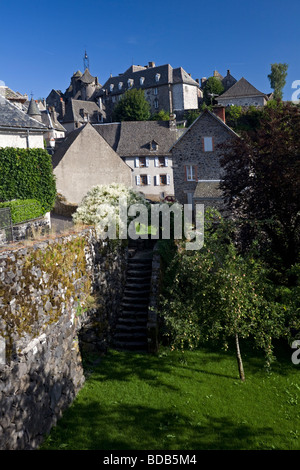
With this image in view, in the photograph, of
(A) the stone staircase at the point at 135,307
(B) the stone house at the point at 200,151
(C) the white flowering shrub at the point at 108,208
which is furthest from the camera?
(B) the stone house at the point at 200,151

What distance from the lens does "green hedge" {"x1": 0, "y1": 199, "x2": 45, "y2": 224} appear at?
15743 millimetres

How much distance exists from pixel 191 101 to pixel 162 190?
122 ft

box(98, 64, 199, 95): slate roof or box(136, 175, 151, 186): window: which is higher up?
box(98, 64, 199, 95): slate roof

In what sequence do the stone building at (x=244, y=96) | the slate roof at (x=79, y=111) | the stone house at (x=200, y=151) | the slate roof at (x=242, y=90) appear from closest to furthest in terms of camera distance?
the stone house at (x=200, y=151)
the stone building at (x=244, y=96)
the slate roof at (x=242, y=90)
the slate roof at (x=79, y=111)

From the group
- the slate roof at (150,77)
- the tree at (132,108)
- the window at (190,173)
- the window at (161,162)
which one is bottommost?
the window at (190,173)

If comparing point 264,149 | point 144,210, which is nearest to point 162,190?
point 144,210

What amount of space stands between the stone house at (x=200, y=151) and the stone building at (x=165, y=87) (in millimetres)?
45577

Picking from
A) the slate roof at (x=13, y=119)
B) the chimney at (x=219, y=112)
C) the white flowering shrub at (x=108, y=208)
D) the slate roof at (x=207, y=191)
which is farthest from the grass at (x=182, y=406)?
the chimney at (x=219, y=112)

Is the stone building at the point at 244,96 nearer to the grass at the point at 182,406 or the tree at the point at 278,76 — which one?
the tree at the point at 278,76

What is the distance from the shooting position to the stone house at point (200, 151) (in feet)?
101

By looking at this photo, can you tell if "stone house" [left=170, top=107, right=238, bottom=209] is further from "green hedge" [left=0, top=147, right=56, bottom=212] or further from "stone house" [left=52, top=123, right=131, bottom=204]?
"green hedge" [left=0, top=147, right=56, bottom=212]

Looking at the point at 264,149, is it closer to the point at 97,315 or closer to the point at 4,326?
the point at 97,315

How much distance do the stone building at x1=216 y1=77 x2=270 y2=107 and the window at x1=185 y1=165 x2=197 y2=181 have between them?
42114 mm

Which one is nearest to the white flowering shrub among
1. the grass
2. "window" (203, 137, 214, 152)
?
the grass
